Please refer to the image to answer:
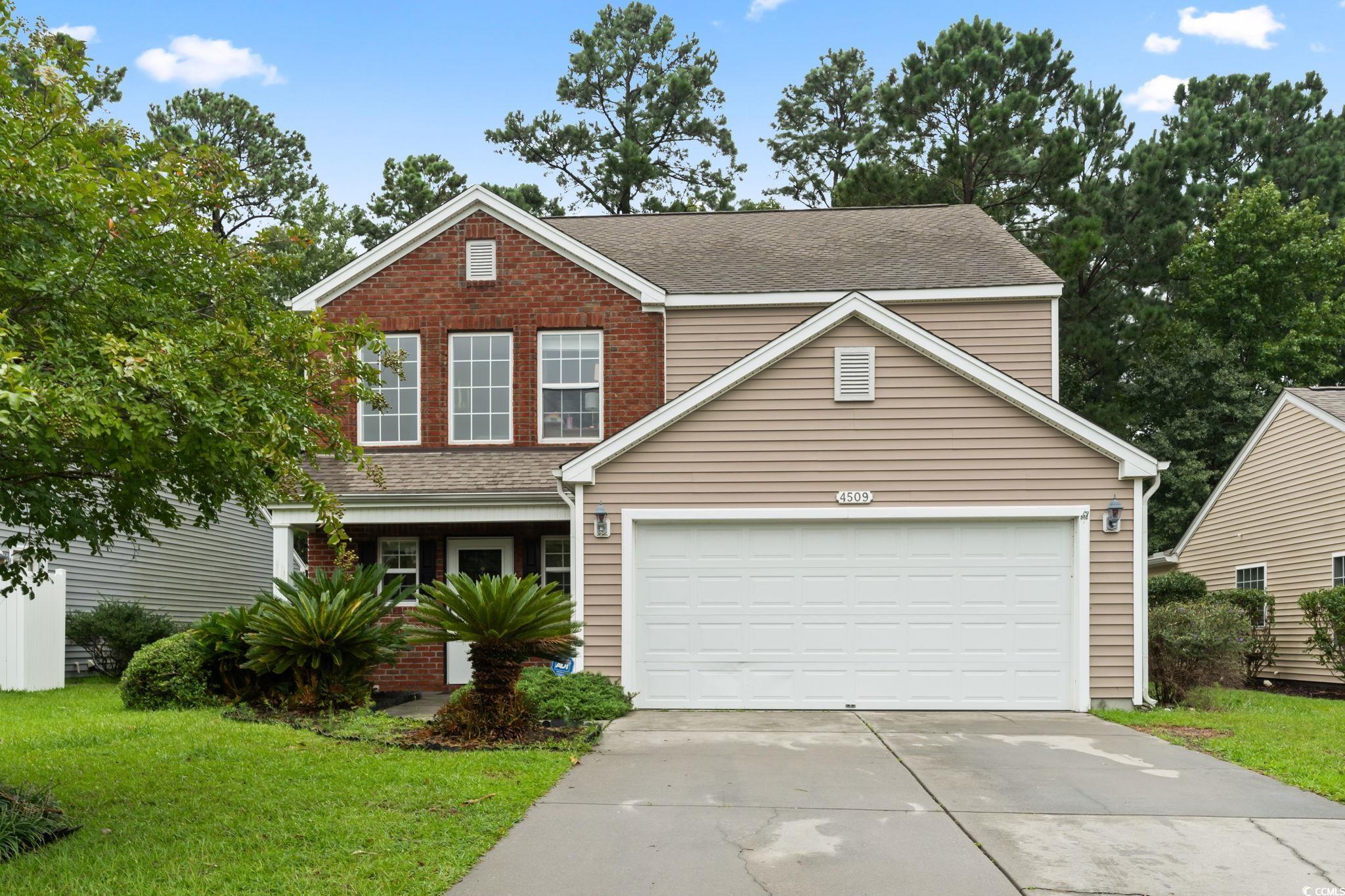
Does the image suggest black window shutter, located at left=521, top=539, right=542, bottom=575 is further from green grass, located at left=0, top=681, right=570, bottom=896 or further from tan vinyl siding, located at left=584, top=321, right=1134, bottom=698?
green grass, located at left=0, top=681, right=570, bottom=896

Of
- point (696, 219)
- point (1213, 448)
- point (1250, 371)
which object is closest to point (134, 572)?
point (696, 219)

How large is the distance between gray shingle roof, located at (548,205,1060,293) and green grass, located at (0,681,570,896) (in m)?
9.18

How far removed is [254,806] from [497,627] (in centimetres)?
332

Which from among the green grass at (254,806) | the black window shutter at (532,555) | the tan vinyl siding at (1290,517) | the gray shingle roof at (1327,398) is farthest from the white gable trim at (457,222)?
the tan vinyl siding at (1290,517)

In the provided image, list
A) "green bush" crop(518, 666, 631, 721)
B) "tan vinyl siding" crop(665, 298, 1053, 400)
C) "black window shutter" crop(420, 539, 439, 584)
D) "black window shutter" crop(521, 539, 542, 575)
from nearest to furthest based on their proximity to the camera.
→ "green bush" crop(518, 666, 631, 721)
"black window shutter" crop(521, 539, 542, 575)
"black window shutter" crop(420, 539, 439, 584)
"tan vinyl siding" crop(665, 298, 1053, 400)

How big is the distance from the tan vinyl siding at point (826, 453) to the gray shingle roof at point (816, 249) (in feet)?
12.6

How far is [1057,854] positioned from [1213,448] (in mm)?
26557

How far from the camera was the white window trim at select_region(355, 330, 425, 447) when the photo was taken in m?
17.0

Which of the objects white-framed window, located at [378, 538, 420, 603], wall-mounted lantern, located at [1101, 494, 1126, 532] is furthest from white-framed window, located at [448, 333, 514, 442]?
wall-mounted lantern, located at [1101, 494, 1126, 532]

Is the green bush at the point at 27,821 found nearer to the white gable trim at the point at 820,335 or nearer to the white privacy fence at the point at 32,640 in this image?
the white gable trim at the point at 820,335

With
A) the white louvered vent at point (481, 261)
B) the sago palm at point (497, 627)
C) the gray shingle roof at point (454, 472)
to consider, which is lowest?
the sago palm at point (497, 627)

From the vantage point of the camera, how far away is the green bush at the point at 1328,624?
55.0ft

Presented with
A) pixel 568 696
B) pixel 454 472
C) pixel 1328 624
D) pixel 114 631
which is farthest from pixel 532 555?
pixel 1328 624

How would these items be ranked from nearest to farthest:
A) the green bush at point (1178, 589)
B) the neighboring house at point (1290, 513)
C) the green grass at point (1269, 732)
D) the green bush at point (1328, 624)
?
the green grass at point (1269, 732) < the green bush at point (1328, 624) < the neighboring house at point (1290, 513) < the green bush at point (1178, 589)
